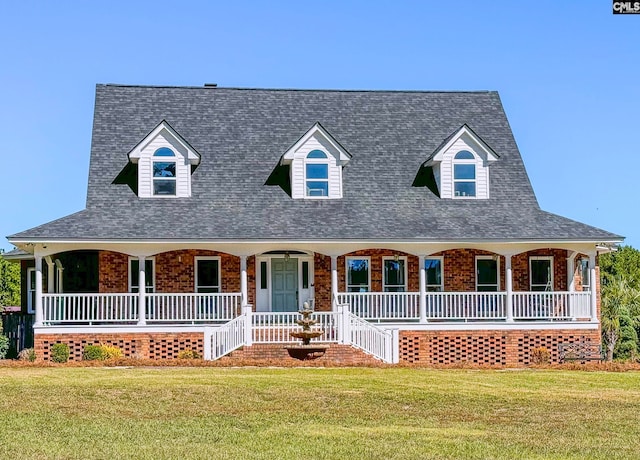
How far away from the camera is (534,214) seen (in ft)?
115

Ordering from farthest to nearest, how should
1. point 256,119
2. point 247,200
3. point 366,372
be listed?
point 256,119
point 247,200
point 366,372

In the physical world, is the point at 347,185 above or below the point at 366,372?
above

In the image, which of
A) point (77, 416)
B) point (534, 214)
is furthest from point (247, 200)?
point (77, 416)

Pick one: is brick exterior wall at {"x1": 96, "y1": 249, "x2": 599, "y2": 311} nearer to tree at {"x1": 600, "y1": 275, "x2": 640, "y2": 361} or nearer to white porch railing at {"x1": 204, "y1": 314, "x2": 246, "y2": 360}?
white porch railing at {"x1": 204, "y1": 314, "x2": 246, "y2": 360}

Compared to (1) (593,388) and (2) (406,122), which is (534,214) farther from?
(1) (593,388)

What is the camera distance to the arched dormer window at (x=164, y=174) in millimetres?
34531

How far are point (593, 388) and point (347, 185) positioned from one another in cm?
1453

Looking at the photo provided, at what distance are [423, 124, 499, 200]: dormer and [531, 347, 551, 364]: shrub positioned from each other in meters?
5.43

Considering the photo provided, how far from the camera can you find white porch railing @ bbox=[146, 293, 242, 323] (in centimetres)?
3228

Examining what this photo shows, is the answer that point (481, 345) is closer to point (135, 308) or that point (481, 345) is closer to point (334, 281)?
point (334, 281)

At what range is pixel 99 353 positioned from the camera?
30.6 m

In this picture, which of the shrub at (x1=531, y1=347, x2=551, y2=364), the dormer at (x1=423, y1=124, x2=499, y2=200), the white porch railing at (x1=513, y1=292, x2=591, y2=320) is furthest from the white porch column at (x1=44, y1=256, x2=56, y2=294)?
the shrub at (x1=531, y1=347, x2=551, y2=364)

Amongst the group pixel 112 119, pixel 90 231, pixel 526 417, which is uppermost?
pixel 112 119

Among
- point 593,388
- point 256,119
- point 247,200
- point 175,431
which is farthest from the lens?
point 256,119
